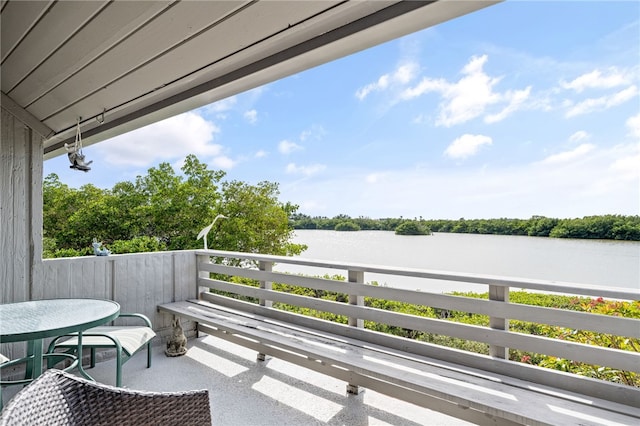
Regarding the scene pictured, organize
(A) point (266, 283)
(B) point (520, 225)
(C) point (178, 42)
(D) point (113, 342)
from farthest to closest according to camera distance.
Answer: (B) point (520, 225) < (A) point (266, 283) < (D) point (113, 342) < (C) point (178, 42)

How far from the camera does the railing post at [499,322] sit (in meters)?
2.07

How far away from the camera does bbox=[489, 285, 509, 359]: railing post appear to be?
6.80 ft

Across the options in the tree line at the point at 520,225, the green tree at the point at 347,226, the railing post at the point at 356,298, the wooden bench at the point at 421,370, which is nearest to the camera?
the wooden bench at the point at 421,370

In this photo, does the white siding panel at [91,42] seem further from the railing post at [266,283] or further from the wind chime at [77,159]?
the railing post at [266,283]

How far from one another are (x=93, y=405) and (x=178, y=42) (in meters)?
1.58

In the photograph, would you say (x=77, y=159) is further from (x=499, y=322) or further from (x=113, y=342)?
(x=499, y=322)

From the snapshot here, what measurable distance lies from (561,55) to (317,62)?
16.5 ft

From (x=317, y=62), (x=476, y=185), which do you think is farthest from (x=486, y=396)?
(x=476, y=185)

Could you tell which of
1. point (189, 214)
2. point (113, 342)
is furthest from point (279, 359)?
point (189, 214)

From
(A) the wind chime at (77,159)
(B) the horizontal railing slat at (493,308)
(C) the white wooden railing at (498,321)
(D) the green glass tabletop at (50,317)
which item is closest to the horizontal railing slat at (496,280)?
(C) the white wooden railing at (498,321)

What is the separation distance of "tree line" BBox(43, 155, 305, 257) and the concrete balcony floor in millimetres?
5288

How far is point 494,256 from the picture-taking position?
13.2 feet

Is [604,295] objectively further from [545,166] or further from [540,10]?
[545,166]

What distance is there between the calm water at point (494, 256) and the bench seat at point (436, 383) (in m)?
0.70
